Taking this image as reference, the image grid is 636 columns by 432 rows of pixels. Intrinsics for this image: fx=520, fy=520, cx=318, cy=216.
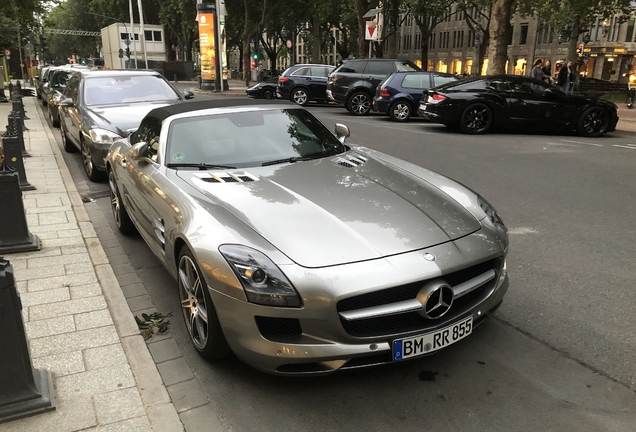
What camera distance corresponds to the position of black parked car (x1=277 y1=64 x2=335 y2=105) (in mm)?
21750

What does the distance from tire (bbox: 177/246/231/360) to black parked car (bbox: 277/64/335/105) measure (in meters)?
19.1

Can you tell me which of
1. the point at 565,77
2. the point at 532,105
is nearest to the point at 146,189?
the point at 532,105

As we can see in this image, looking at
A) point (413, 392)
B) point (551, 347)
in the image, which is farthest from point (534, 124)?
point (413, 392)

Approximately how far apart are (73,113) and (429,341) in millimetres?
8696

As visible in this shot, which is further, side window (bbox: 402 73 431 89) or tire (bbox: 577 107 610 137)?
side window (bbox: 402 73 431 89)

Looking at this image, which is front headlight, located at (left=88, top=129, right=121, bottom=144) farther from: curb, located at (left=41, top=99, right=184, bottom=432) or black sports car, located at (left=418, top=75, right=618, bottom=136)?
black sports car, located at (left=418, top=75, right=618, bottom=136)

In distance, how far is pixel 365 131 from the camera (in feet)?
44.4

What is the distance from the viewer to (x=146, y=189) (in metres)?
4.19

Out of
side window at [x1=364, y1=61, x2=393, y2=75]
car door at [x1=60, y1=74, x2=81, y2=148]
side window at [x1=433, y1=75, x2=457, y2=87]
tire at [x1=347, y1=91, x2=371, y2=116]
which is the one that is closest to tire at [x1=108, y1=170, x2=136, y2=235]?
car door at [x1=60, y1=74, x2=81, y2=148]

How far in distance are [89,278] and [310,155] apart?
2147mm

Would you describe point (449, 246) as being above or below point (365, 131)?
above

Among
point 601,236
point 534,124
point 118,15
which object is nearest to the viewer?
point 601,236

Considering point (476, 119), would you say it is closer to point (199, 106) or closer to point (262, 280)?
point (199, 106)

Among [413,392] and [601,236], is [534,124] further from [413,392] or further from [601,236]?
[413,392]
